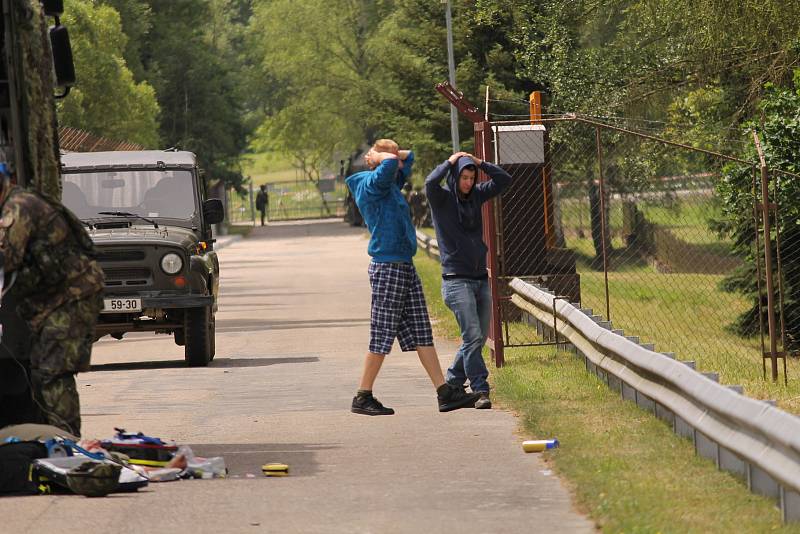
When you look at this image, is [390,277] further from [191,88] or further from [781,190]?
[191,88]

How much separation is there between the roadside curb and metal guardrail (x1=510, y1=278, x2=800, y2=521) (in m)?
48.7

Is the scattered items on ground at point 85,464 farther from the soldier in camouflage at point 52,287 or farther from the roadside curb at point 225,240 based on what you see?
the roadside curb at point 225,240

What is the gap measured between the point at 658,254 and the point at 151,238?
17.0 m

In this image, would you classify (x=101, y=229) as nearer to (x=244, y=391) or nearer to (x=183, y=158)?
(x=183, y=158)

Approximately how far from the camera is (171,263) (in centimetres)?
1745

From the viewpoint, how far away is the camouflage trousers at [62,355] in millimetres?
9477

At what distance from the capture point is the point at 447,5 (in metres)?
41.7

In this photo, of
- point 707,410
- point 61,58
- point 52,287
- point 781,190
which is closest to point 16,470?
point 52,287

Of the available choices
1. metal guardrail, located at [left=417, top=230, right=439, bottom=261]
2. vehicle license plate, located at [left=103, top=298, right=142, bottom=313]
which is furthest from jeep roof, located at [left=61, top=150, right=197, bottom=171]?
metal guardrail, located at [left=417, top=230, right=439, bottom=261]

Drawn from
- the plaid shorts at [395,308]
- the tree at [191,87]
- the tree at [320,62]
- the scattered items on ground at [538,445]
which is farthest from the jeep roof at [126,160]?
the tree at [320,62]

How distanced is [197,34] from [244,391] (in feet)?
213

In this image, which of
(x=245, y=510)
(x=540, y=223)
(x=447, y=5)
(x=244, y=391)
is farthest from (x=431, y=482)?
(x=447, y=5)

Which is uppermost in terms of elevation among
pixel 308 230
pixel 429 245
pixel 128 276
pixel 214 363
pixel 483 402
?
pixel 128 276

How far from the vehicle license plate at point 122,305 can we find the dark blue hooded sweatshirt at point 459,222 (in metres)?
5.31
